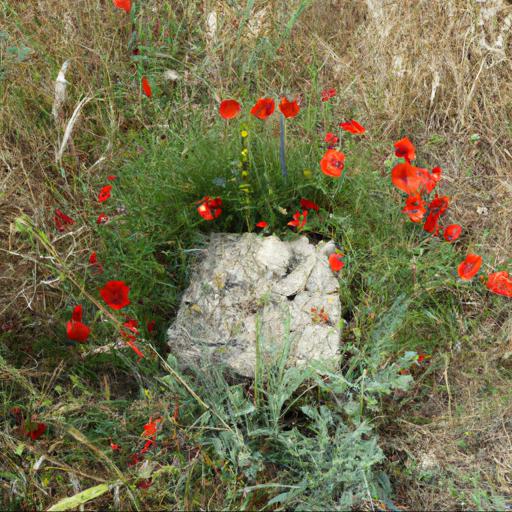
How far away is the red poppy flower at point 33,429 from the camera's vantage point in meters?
1.79

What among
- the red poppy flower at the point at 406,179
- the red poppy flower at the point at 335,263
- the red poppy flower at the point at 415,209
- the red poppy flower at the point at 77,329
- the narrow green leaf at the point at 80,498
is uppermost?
the red poppy flower at the point at 406,179

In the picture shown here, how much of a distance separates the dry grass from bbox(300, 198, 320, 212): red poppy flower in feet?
1.72

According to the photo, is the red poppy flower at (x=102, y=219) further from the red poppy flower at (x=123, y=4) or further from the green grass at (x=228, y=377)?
the red poppy flower at (x=123, y=4)

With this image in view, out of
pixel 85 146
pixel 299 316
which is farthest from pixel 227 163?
pixel 85 146

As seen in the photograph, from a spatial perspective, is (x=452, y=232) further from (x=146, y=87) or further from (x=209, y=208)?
(x=146, y=87)

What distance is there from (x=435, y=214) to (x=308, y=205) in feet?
1.59

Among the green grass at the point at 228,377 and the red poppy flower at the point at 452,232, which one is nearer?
the green grass at the point at 228,377

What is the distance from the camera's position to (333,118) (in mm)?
2715

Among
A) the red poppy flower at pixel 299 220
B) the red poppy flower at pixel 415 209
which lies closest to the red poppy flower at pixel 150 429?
the red poppy flower at pixel 299 220

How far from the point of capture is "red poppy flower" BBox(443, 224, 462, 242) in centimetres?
220

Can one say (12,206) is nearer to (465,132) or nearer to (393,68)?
(393,68)

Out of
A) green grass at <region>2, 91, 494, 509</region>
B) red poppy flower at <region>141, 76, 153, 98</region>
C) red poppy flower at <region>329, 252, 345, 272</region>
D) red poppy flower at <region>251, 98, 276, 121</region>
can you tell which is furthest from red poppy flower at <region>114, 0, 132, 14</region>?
red poppy flower at <region>329, 252, 345, 272</region>

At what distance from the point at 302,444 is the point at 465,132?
1.68 metres

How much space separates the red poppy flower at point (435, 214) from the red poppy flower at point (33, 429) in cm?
153
